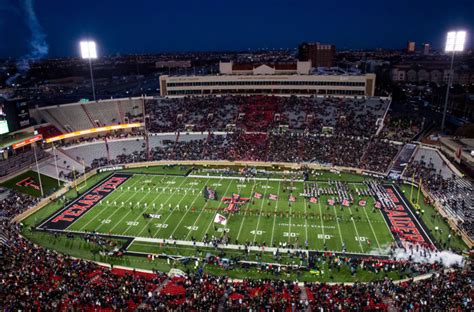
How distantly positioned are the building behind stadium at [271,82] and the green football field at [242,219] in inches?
1081

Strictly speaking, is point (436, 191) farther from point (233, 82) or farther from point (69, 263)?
point (233, 82)

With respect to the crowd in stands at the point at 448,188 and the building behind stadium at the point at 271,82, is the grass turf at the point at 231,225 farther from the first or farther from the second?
the building behind stadium at the point at 271,82

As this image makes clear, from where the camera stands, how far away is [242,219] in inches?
1241

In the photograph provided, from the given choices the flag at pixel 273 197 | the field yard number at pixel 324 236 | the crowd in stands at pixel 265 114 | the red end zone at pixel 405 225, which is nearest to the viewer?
the red end zone at pixel 405 225

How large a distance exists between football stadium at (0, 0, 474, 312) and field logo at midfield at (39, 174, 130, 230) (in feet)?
0.74

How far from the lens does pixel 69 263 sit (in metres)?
23.2

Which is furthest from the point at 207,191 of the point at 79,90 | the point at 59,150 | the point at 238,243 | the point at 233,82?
the point at 79,90

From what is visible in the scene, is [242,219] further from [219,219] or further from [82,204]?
[82,204]

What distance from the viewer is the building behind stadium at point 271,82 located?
2447 inches

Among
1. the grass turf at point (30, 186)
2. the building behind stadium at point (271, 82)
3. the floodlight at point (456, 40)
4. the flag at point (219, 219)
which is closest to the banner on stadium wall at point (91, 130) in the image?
the grass turf at point (30, 186)

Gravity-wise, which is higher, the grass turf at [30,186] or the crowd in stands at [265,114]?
the crowd in stands at [265,114]

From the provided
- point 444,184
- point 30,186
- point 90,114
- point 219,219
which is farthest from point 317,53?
point 219,219

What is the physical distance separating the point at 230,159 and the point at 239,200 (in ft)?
42.5

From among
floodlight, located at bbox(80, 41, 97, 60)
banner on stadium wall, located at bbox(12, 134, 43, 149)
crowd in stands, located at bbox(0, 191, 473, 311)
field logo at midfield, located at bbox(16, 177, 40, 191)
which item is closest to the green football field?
crowd in stands, located at bbox(0, 191, 473, 311)
